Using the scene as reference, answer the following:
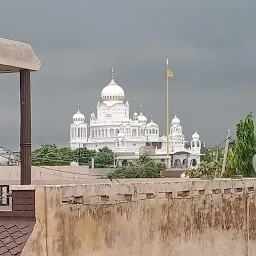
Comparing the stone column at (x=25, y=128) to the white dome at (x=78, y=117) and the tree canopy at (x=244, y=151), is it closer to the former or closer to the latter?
the tree canopy at (x=244, y=151)

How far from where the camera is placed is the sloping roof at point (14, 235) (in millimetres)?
11656

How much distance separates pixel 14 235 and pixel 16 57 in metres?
3.65

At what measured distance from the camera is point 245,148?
35219mm

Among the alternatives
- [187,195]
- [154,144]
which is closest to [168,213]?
[187,195]

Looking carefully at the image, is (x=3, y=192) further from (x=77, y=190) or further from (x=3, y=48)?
(x=3, y=48)

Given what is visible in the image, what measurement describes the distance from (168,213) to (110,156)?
241 feet

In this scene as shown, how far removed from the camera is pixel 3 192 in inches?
503

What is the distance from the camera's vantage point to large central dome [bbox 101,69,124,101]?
115438 millimetres

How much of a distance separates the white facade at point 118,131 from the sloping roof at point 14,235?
3865 inches

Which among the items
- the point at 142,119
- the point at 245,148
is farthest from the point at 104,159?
the point at 245,148

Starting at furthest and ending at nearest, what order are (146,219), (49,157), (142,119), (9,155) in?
(142,119) < (49,157) < (9,155) < (146,219)

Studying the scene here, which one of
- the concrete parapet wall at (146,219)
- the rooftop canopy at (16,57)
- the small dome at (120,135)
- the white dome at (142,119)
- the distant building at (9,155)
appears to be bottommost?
the concrete parapet wall at (146,219)

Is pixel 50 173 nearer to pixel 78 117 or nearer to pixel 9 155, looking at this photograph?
pixel 9 155

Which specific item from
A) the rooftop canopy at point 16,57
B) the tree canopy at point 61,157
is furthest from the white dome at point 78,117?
the rooftop canopy at point 16,57
